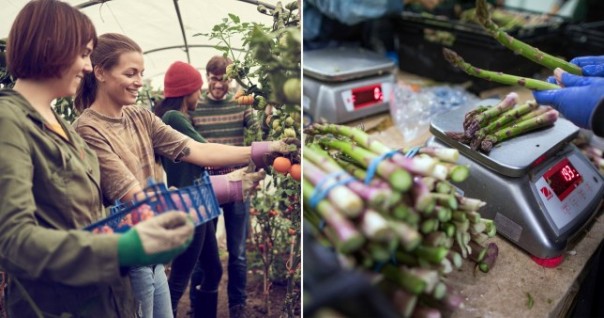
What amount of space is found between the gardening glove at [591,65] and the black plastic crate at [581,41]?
1.29m

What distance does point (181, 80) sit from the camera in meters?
1.37

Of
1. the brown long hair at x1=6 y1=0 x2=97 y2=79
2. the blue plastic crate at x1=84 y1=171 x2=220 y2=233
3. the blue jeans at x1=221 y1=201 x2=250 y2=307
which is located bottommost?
the blue jeans at x1=221 y1=201 x2=250 y2=307

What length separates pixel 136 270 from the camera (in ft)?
4.11

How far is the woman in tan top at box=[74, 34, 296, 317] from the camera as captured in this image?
1240mm

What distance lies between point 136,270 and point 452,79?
90.5 inches

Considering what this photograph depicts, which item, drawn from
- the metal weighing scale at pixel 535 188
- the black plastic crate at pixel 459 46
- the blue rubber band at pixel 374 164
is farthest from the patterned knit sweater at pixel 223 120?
the black plastic crate at pixel 459 46

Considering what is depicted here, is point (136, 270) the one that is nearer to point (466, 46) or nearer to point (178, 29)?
point (178, 29)

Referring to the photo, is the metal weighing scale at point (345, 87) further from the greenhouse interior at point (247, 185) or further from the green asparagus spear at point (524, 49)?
the green asparagus spear at point (524, 49)

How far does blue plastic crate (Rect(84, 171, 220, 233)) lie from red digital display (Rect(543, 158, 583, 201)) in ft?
3.79

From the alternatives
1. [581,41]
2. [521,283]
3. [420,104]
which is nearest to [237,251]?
[521,283]

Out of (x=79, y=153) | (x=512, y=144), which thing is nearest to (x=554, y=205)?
(x=512, y=144)

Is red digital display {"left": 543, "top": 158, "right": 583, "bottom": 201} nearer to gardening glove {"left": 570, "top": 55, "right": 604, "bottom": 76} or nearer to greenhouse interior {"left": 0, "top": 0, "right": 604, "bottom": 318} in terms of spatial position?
greenhouse interior {"left": 0, "top": 0, "right": 604, "bottom": 318}

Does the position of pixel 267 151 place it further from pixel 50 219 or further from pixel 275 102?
pixel 50 219

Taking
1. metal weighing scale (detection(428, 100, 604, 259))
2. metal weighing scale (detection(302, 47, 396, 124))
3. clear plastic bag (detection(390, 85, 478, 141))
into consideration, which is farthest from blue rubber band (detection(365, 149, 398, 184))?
clear plastic bag (detection(390, 85, 478, 141))
